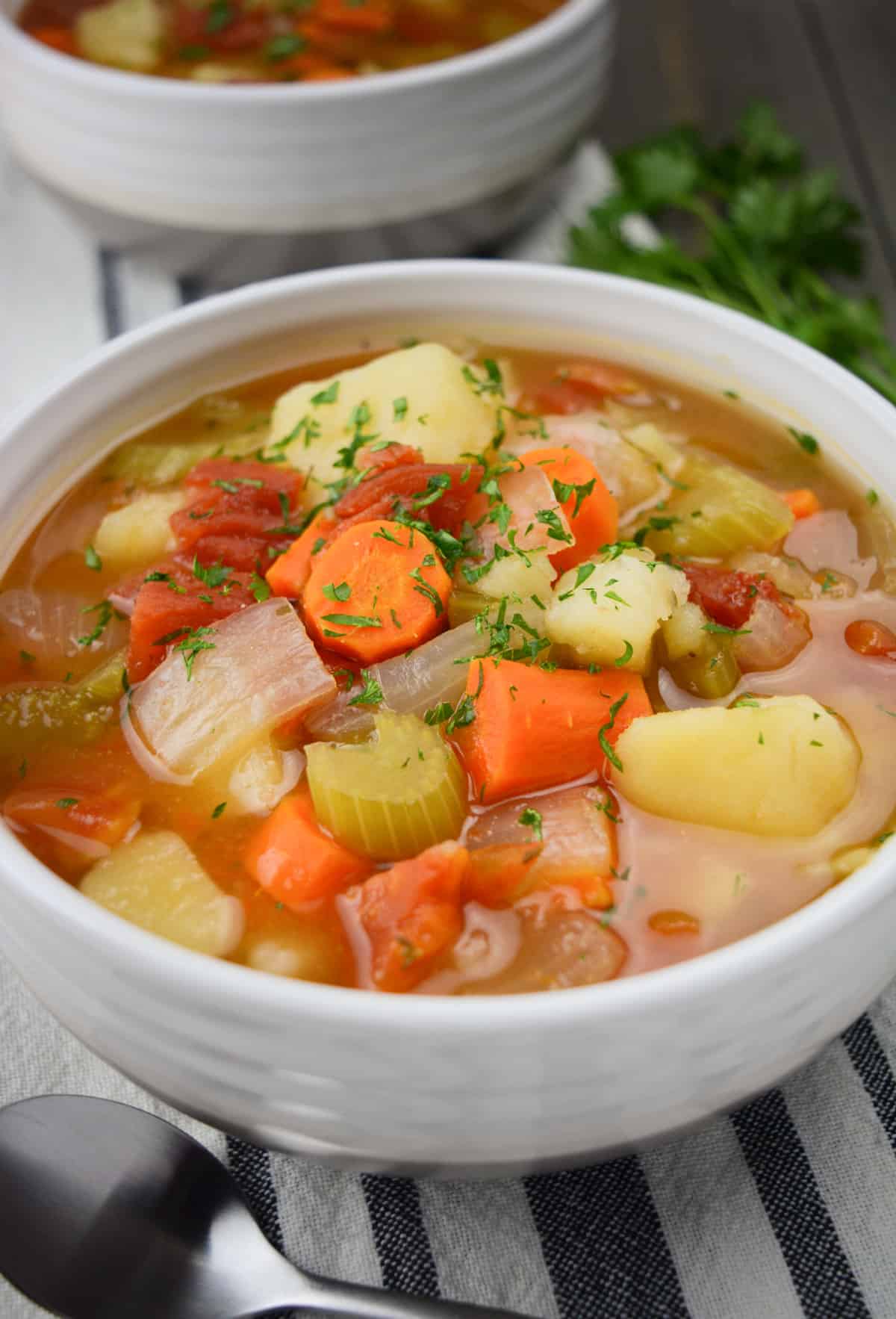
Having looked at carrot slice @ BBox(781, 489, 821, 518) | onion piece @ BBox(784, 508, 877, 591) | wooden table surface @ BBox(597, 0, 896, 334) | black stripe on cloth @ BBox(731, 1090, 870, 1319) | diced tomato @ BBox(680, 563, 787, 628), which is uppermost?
diced tomato @ BBox(680, 563, 787, 628)

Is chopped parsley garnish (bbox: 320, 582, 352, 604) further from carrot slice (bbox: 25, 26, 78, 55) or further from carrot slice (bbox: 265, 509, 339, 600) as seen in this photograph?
carrot slice (bbox: 25, 26, 78, 55)

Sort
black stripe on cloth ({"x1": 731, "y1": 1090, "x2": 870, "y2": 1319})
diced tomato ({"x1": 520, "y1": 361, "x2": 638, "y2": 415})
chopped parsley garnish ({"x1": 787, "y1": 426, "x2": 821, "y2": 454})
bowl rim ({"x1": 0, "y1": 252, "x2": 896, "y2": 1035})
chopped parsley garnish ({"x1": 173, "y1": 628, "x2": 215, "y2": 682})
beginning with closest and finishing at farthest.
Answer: bowl rim ({"x1": 0, "y1": 252, "x2": 896, "y2": 1035})
black stripe on cloth ({"x1": 731, "y1": 1090, "x2": 870, "y2": 1319})
chopped parsley garnish ({"x1": 173, "y1": 628, "x2": 215, "y2": 682})
chopped parsley garnish ({"x1": 787, "y1": 426, "x2": 821, "y2": 454})
diced tomato ({"x1": 520, "y1": 361, "x2": 638, "y2": 415})

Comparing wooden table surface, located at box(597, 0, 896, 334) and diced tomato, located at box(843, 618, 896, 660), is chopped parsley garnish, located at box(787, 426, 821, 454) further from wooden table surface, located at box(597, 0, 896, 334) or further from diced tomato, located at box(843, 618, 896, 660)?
wooden table surface, located at box(597, 0, 896, 334)

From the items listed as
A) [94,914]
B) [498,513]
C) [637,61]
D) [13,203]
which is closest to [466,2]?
[637,61]

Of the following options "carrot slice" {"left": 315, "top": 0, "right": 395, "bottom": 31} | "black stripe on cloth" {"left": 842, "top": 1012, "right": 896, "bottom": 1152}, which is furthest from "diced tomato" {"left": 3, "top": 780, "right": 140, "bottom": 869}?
"carrot slice" {"left": 315, "top": 0, "right": 395, "bottom": 31}

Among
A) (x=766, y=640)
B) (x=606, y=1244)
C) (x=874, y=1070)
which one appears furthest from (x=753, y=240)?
(x=606, y=1244)

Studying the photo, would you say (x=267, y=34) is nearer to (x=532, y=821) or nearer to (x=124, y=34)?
(x=124, y=34)

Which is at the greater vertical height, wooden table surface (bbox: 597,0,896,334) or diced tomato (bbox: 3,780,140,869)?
diced tomato (bbox: 3,780,140,869)

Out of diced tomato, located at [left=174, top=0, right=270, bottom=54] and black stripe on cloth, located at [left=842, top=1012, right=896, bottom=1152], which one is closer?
black stripe on cloth, located at [left=842, top=1012, right=896, bottom=1152]

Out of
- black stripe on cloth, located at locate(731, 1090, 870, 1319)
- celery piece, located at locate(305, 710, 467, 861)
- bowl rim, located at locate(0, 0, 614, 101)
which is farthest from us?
bowl rim, located at locate(0, 0, 614, 101)
